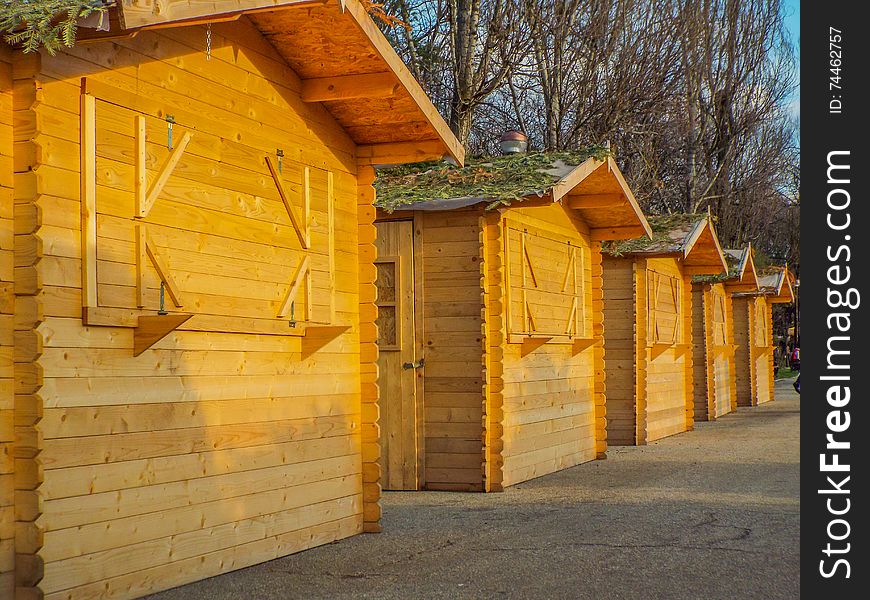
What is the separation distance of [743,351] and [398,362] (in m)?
20.1

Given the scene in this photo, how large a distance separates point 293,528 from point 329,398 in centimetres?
109

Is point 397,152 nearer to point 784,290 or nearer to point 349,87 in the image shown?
point 349,87

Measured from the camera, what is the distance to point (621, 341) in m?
17.6

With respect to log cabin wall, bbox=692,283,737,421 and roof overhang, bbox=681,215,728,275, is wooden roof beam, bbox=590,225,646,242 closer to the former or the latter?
roof overhang, bbox=681,215,728,275

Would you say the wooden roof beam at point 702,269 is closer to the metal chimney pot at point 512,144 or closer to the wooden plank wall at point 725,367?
the wooden plank wall at point 725,367

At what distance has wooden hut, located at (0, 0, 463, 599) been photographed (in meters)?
6.04

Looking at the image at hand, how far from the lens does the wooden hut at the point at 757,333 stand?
98.8 ft

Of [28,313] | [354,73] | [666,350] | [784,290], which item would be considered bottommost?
[666,350]

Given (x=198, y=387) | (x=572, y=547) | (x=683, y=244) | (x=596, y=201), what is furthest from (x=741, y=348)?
(x=198, y=387)

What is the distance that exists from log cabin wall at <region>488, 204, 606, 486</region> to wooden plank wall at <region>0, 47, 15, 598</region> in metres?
6.59

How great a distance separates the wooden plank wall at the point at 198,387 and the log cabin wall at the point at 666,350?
9818mm

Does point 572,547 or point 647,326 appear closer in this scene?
point 572,547

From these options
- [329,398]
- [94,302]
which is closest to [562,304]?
[329,398]

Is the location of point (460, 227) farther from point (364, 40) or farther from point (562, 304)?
point (364, 40)
